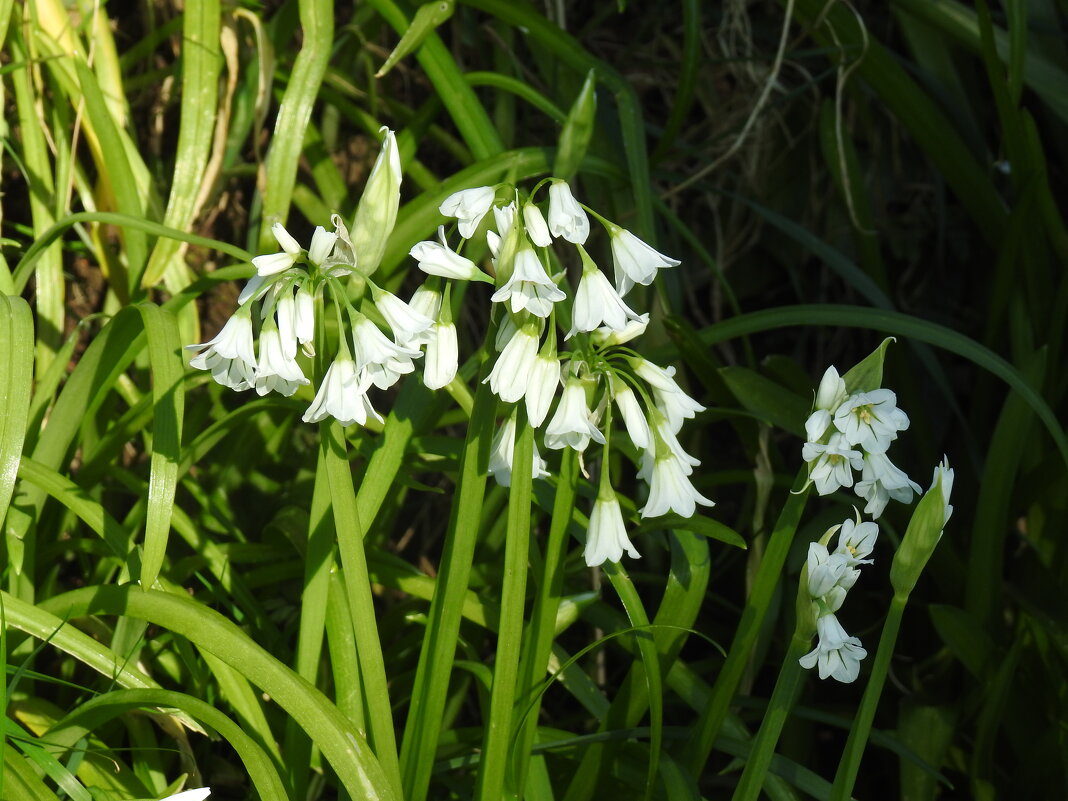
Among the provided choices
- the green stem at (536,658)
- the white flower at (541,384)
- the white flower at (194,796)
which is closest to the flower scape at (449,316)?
the white flower at (541,384)

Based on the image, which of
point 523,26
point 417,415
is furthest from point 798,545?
point 523,26

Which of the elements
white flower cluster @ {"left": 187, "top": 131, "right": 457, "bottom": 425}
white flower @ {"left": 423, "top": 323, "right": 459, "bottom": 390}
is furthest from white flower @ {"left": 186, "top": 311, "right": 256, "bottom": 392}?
white flower @ {"left": 423, "top": 323, "right": 459, "bottom": 390}

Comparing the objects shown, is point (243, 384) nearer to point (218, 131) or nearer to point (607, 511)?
point (607, 511)

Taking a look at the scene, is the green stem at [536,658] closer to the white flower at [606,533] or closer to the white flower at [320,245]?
the white flower at [606,533]

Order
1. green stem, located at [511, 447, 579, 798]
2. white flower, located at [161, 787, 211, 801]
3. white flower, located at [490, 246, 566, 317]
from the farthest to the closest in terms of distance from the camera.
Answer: green stem, located at [511, 447, 579, 798] → white flower, located at [161, 787, 211, 801] → white flower, located at [490, 246, 566, 317]

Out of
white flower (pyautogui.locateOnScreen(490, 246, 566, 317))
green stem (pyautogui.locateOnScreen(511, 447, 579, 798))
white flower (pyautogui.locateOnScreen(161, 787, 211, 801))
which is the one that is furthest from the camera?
green stem (pyautogui.locateOnScreen(511, 447, 579, 798))

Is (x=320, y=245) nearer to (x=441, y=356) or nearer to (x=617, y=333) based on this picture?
(x=441, y=356)

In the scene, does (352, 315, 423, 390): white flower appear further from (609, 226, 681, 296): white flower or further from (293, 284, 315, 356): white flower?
(609, 226, 681, 296): white flower
